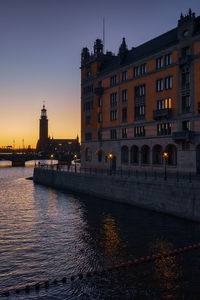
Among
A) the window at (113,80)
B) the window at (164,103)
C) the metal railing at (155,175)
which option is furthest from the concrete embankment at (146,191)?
the window at (113,80)

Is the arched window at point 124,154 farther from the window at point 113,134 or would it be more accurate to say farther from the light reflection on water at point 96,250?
the light reflection on water at point 96,250

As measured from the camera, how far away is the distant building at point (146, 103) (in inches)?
1673

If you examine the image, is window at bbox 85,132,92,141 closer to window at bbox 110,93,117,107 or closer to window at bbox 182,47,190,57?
window at bbox 110,93,117,107

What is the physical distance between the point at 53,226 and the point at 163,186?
12.4 m

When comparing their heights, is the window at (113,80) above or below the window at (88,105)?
above

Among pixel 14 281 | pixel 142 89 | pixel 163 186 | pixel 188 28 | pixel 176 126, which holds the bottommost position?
pixel 14 281

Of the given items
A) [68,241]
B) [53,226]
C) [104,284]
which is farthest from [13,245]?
[104,284]

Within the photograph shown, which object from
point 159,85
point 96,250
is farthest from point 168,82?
point 96,250

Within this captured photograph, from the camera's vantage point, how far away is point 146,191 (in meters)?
36.1

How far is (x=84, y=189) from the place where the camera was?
51.1m

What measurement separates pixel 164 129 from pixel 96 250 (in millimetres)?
28666

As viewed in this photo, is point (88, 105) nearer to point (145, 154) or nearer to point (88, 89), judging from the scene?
point (88, 89)

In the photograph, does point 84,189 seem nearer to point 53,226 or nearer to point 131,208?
point 131,208

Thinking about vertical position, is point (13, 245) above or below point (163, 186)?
below
